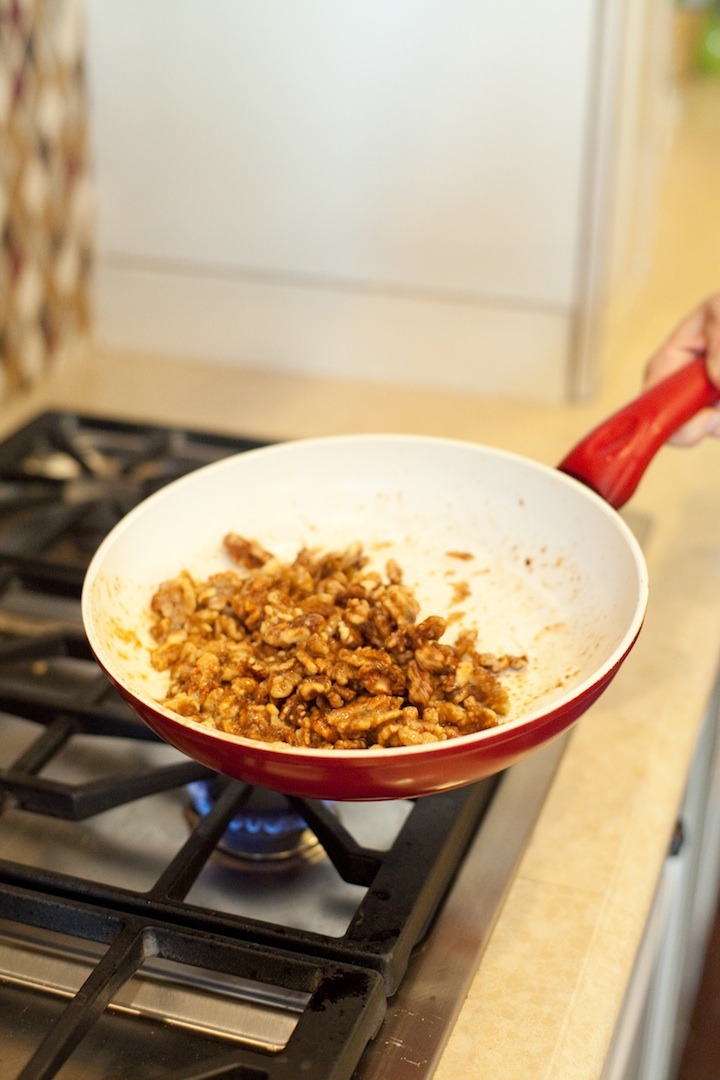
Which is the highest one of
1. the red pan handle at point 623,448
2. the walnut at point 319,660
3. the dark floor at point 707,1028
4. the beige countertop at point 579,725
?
the red pan handle at point 623,448

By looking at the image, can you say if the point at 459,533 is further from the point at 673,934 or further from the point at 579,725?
the point at 673,934

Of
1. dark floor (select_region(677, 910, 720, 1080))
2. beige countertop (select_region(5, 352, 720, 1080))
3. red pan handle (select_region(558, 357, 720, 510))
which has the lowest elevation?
dark floor (select_region(677, 910, 720, 1080))

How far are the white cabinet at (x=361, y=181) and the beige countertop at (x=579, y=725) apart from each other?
0.06 m

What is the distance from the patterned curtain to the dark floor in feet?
3.38

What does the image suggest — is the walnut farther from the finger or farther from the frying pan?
the finger

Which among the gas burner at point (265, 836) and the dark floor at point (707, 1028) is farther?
the dark floor at point (707, 1028)

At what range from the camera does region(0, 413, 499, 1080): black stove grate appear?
20.2 inches

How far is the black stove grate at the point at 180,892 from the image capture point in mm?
513

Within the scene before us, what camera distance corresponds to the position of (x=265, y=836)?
25.9 inches

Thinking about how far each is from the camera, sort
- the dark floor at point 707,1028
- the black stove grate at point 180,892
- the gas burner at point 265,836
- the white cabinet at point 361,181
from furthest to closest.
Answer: the dark floor at point 707,1028
the white cabinet at point 361,181
the gas burner at point 265,836
the black stove grate at point 180,892

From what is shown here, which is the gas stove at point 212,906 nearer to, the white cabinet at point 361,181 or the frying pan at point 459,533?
the frying pan at point 459,533

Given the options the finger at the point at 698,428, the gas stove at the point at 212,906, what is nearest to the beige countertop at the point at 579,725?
the gas stove at the point at 212,906

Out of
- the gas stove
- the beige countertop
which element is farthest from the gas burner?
the beige countertop

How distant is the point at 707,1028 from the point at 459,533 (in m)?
0.92
